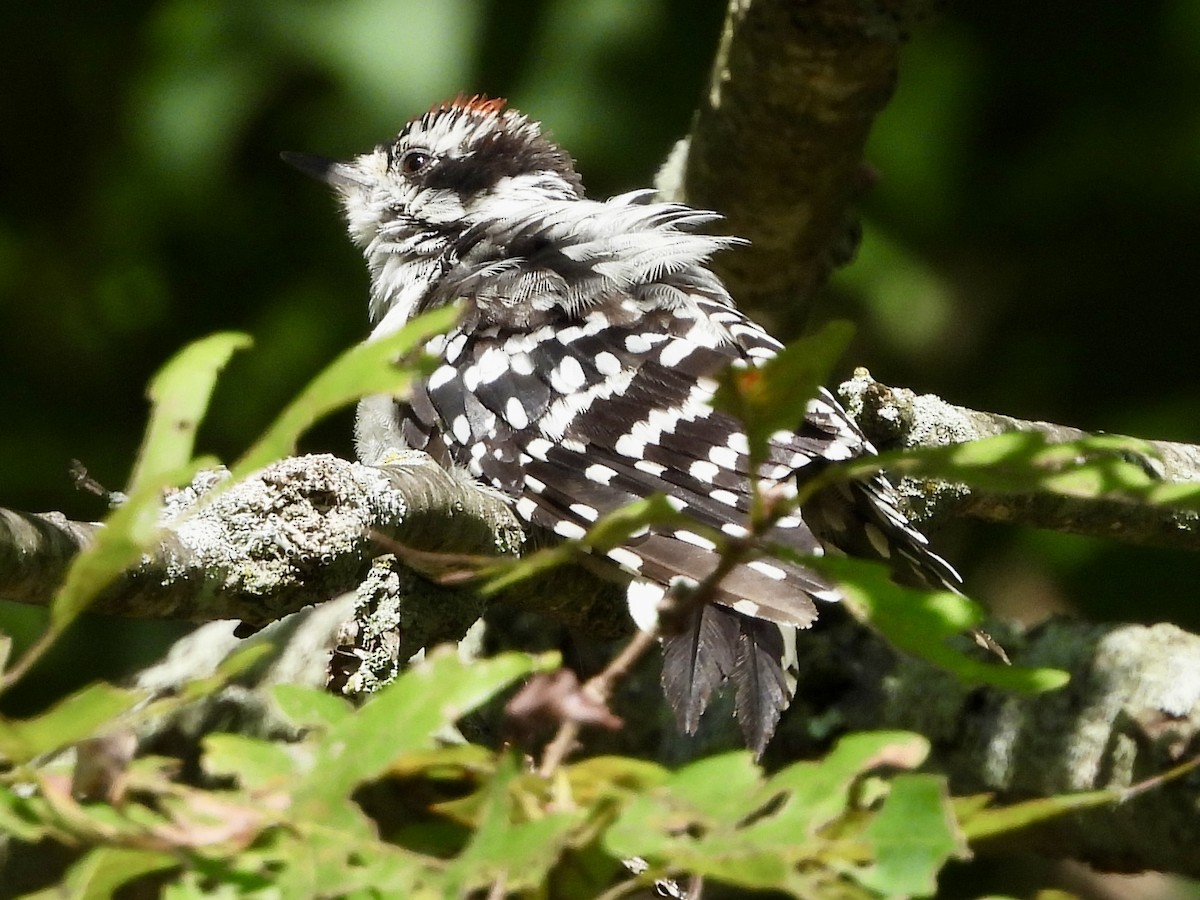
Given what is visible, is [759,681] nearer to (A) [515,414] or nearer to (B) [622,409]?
(B) [622,409]

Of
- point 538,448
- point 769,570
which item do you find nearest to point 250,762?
point 769,570

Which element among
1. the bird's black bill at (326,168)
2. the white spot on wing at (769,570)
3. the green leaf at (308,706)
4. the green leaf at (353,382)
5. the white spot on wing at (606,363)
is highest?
the green leaf at (353,382)

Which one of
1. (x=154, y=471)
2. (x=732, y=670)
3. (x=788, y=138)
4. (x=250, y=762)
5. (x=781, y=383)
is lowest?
(x=732, y=670)

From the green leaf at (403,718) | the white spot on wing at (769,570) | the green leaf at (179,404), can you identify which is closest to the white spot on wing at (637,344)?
the white spot on wing at (769,570)

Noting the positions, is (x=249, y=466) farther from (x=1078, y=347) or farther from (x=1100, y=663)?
(x=1078, y=347)

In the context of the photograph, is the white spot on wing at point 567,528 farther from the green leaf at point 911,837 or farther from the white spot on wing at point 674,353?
the green leaf at point 911,837

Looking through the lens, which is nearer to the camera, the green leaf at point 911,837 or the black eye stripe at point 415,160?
the green leaf at point 911,837

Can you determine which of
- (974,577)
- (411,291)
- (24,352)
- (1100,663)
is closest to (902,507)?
(1100,663)

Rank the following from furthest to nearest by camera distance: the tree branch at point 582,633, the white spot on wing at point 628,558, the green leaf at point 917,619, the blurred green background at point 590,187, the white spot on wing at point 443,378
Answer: the blurred green background at point 590,187 < the white spot on wing at point 443,378 < the white spot on wing at point 628,558 < the tree branch at point 582,633 < the green leaf at point 917,619
